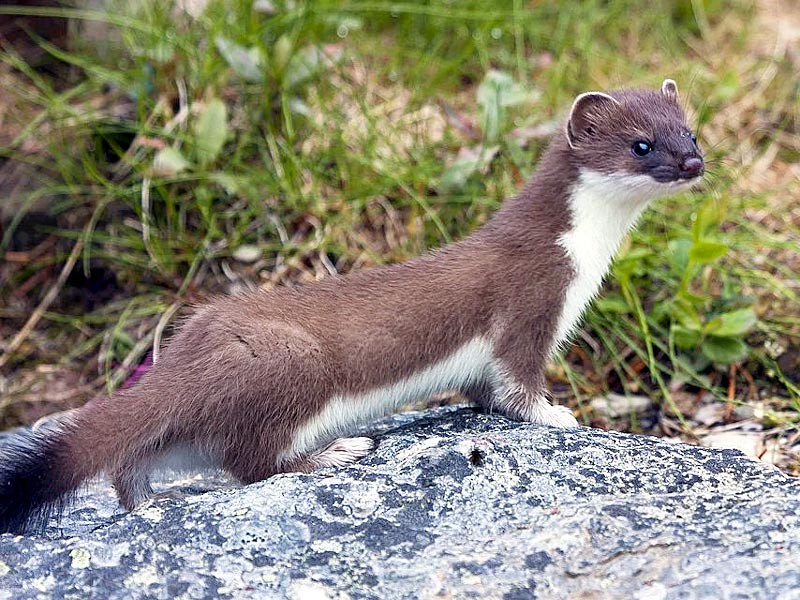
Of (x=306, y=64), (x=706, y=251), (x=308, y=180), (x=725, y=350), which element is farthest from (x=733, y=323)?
(x=306, y=64)

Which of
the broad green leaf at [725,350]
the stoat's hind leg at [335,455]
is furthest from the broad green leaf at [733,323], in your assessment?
the stoat's hind leg at [335,455]

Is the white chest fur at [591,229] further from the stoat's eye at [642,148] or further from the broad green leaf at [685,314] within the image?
the broad green leaf at [685,314]

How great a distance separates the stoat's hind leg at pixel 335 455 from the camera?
3.00 meters

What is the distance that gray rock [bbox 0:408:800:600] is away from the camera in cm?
240

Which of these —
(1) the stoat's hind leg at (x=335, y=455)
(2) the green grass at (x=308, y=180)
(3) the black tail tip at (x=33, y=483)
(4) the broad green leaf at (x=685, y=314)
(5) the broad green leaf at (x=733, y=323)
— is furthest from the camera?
(2) the green grass at (x=308, y=180)

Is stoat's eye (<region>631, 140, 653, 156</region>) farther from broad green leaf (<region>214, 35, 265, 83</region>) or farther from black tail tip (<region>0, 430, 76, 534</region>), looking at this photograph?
broad green leaf (<region>214, 35, 265, 83</region>)

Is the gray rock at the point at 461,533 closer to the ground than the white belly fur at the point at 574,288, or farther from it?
closer to the ground

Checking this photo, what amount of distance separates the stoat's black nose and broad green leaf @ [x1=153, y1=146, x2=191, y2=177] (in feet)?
8.00

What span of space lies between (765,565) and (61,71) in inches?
190

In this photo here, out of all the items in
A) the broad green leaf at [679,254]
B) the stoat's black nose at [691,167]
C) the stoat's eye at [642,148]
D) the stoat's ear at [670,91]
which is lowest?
the broad green leaf at [679,254]

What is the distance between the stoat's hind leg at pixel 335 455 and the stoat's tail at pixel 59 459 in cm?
47

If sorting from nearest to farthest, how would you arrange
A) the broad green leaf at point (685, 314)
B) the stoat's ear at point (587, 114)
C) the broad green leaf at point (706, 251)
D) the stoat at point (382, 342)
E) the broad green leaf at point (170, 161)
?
the stoat at point (382, 342), the stoat's ear at point (587, 114), the broad green leaf at point (706, 251), the broad green leaf at point (685, 314), the broad green leaf at point (170, 161)

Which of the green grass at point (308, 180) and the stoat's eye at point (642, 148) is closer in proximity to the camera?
the stoat's eye at point (642, 148)

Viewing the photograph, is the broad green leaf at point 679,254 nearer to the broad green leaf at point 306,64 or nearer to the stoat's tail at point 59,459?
the broad green leaf at point 306,64
